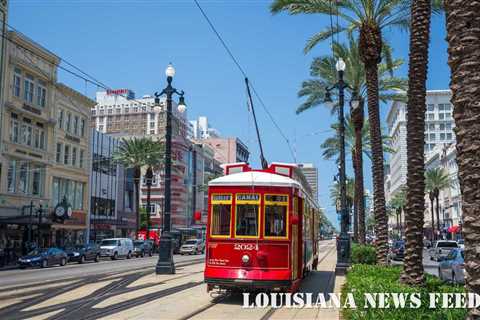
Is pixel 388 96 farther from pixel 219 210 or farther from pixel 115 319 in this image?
pixel 115 319

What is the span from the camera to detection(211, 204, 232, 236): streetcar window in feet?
44.1

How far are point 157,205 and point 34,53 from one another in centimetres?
5519

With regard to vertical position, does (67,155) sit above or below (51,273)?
above

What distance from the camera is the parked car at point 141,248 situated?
51250 mm

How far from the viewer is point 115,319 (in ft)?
34.9

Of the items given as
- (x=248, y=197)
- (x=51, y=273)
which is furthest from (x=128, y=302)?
(x=51, y=273)

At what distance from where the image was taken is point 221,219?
1352 centimetres

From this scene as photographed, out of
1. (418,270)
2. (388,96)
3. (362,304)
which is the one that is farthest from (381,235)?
(388,96)

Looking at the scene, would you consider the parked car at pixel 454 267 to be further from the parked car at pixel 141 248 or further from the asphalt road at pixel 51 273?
the parked car at pixel 141 248

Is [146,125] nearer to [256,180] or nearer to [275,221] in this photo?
[256,180]

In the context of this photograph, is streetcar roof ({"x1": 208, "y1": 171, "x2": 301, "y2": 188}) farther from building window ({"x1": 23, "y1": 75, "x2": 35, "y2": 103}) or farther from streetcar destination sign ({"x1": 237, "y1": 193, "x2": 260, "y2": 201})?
building window ({"x1": 23, "y1": 75, "x2": 35, "y2": 103})

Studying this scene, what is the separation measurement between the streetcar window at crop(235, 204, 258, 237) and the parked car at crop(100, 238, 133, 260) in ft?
116

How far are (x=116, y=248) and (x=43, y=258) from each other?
1186 cm

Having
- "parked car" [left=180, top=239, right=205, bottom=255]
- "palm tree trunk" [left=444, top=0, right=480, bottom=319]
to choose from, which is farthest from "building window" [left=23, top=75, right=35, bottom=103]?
"palm tree trunk" [left=444, top=0, right=480, bottom=319]
